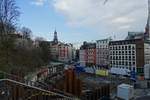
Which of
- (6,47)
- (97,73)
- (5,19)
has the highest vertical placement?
(5,19)

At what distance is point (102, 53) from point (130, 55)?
800 inches

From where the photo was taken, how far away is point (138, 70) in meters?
92.9

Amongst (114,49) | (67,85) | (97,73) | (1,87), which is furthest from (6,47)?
(114,49)

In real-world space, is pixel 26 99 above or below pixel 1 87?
below

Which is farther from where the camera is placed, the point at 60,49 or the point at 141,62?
the point at 60,49

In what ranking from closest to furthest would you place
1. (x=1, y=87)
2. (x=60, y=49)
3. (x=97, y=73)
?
(x=1, y=87)
(x=97, y=73)
(x=60, y=49)

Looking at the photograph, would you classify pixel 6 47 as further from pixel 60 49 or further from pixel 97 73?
pixel 60 49

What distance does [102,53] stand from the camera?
117 m

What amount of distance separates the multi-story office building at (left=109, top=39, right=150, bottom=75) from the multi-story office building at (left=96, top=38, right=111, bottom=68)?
7.45m

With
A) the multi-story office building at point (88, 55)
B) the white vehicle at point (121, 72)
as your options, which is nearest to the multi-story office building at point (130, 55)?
the white vehicle at point (121, 72)

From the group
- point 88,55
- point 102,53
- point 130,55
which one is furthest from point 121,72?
point 88,55

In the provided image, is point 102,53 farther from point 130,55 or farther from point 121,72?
point 121,72

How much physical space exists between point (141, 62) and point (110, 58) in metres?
13.9

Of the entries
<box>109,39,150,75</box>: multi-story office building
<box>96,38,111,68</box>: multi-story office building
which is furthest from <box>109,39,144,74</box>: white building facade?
<box>96,38,111,68</box>: multi-story office building
